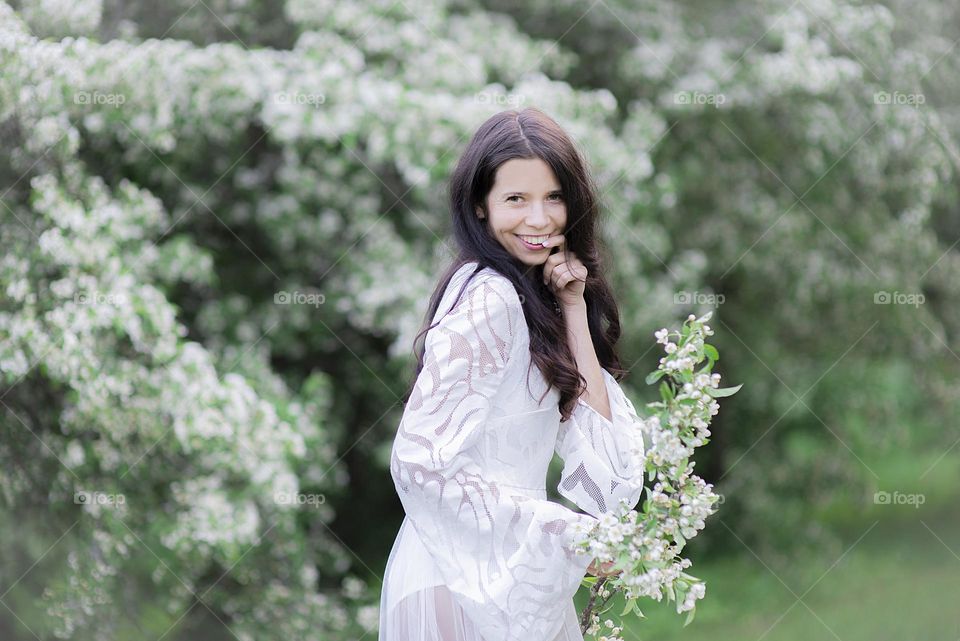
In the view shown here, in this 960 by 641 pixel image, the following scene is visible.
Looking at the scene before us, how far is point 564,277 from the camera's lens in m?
1.90

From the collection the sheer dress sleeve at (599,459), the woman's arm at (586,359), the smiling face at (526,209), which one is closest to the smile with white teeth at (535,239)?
the smiling face at (526,209)

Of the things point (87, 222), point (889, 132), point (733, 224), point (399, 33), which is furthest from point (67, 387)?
point (889, 132)

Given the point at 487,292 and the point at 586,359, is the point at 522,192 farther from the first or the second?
the point at 586,359

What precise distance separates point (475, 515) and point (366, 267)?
290 cm

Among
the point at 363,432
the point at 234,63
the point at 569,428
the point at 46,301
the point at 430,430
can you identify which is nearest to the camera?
the point at 430,430

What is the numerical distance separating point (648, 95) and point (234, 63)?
219 cm

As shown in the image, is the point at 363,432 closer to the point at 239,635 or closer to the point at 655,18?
the point at 239,635

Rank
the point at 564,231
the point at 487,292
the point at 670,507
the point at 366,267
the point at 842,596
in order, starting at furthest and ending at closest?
1. the point at 842,596
2. the point at 366,267
3. the point at 564,231
4. the point at 487,292
5. the point at 670,507

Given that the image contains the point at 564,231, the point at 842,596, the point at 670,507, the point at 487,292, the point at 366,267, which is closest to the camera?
the point at 670,507

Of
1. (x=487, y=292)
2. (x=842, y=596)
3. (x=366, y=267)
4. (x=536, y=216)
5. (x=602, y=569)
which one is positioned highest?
(x=536, y=216)

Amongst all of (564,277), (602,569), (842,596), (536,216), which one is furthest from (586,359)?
(842,596)

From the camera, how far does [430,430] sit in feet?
5.65

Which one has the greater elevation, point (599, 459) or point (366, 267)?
point (599, 459)

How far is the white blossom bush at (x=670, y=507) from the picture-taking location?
1.65 m
